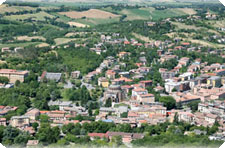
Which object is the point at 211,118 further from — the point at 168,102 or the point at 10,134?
the point at 10,134

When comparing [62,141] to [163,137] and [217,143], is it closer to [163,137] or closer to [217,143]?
[163,137]

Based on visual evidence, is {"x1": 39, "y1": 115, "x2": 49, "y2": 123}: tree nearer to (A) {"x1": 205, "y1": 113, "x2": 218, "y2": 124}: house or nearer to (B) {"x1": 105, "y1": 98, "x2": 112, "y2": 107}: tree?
(B) {"x1": 105, "y1": 98, "x2": 112, "y2": 107}: tree

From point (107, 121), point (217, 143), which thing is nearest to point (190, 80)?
point (107, 121)

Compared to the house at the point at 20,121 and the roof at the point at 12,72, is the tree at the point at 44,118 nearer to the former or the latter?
the house at the point at 20,121

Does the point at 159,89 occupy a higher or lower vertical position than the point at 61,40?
lower

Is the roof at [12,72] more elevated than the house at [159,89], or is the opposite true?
the roof at [12,72]

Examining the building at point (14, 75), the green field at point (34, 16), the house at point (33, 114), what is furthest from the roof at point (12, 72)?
the green field at point (34, 16)

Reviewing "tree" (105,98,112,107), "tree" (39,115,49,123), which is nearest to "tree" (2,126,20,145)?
"tree" (39,115,49,123)

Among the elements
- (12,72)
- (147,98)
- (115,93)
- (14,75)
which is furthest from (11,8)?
(147,98)
